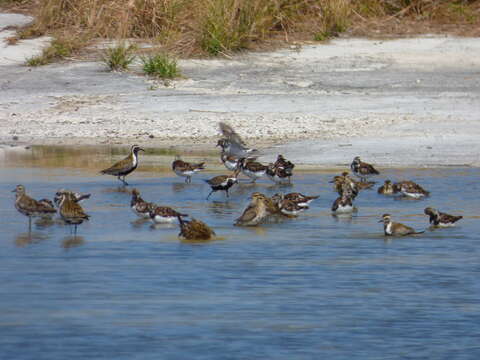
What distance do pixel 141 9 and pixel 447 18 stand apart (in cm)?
648

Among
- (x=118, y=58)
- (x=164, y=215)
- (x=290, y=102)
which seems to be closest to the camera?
(x=164, y=215)

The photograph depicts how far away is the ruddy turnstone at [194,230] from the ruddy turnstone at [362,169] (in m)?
4.48

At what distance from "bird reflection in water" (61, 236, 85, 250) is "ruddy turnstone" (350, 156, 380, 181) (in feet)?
16.7

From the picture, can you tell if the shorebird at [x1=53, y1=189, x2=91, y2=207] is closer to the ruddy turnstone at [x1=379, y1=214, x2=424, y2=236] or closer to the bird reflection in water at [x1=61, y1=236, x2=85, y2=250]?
the bird reflection in water at [x1=61, y1=236, x2=85, y2=250]

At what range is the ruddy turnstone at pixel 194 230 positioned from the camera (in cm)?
1276

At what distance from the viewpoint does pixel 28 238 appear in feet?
42.4

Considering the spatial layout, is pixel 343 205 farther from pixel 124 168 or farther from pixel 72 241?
pixel 124 168

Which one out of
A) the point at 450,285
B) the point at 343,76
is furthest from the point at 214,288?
the point at 343,76

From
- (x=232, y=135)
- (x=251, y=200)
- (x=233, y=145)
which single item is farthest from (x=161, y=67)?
(x=251, y=200)

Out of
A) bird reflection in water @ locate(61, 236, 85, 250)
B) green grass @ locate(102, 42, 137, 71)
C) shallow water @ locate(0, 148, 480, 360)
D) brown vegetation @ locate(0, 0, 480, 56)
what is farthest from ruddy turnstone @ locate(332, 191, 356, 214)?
brown vegetation @ locate(0, 0, 480, 56)

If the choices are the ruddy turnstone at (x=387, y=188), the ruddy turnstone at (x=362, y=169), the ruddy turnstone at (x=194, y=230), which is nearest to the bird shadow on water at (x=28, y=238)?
the ruddy turnstone at (x=194, y=230)

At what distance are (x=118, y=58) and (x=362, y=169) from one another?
9.13 m

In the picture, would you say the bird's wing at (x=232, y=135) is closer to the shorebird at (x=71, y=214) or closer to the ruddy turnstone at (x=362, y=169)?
the ruddy turnstone at (x=362, y=169)

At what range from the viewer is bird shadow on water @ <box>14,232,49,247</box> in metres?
12.6
